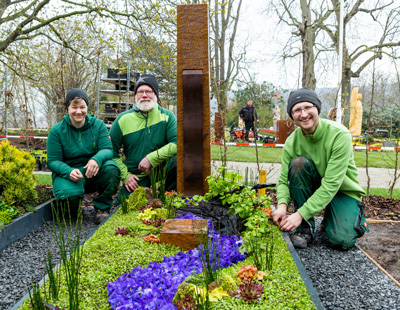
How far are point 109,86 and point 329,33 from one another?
1442cm

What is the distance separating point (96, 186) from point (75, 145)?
21.8 inches

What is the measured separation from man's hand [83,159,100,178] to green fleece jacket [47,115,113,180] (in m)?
0.05

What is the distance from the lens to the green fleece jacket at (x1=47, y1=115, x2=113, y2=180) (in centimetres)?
373

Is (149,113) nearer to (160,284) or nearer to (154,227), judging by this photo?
(154,227)

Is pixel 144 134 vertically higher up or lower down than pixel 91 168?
higher up

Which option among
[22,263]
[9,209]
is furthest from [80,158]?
[22,263]

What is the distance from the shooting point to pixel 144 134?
4148 mm

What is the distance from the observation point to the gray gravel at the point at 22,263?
2.37m

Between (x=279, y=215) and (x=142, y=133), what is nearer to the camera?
(x=279, y=215)

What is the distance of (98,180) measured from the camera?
12.8ft

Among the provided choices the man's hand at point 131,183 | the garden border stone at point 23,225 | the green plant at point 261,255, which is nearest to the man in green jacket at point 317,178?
the green plant at point 261,255

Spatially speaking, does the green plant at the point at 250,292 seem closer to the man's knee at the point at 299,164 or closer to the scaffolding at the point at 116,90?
the man's knee at the point at 299,164

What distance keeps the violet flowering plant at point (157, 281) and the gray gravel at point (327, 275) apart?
2.32 feet

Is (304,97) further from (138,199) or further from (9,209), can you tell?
(9,209)
